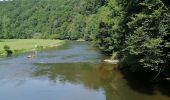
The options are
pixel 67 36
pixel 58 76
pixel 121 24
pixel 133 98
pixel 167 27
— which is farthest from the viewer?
pixel 67 36

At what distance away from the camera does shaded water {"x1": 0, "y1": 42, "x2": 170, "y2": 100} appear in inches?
1351

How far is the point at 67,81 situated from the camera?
4338 cm

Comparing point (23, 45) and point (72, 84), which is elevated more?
point (72, 84)

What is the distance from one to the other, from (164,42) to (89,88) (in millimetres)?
10981

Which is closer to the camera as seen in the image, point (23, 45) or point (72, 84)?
point (72, 84)

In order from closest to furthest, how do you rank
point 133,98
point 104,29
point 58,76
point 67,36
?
point 133,98, point 58,76, point 104,29, point 67,36

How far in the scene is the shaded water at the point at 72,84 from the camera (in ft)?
113

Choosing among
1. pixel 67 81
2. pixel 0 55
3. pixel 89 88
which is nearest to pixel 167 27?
pixel 89 88

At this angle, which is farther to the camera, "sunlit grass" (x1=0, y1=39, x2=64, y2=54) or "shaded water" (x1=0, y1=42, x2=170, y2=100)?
"sunlit grass" (x1=0, y1=39, x2=64, y2=54)

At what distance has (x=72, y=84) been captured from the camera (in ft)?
136

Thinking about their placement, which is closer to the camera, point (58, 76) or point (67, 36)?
point (58, 76)

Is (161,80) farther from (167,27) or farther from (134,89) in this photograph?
(167,27)

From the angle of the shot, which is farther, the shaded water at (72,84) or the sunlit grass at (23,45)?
the sunlit grass at (23,45)

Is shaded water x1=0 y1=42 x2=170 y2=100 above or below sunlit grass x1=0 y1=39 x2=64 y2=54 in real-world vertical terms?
above
